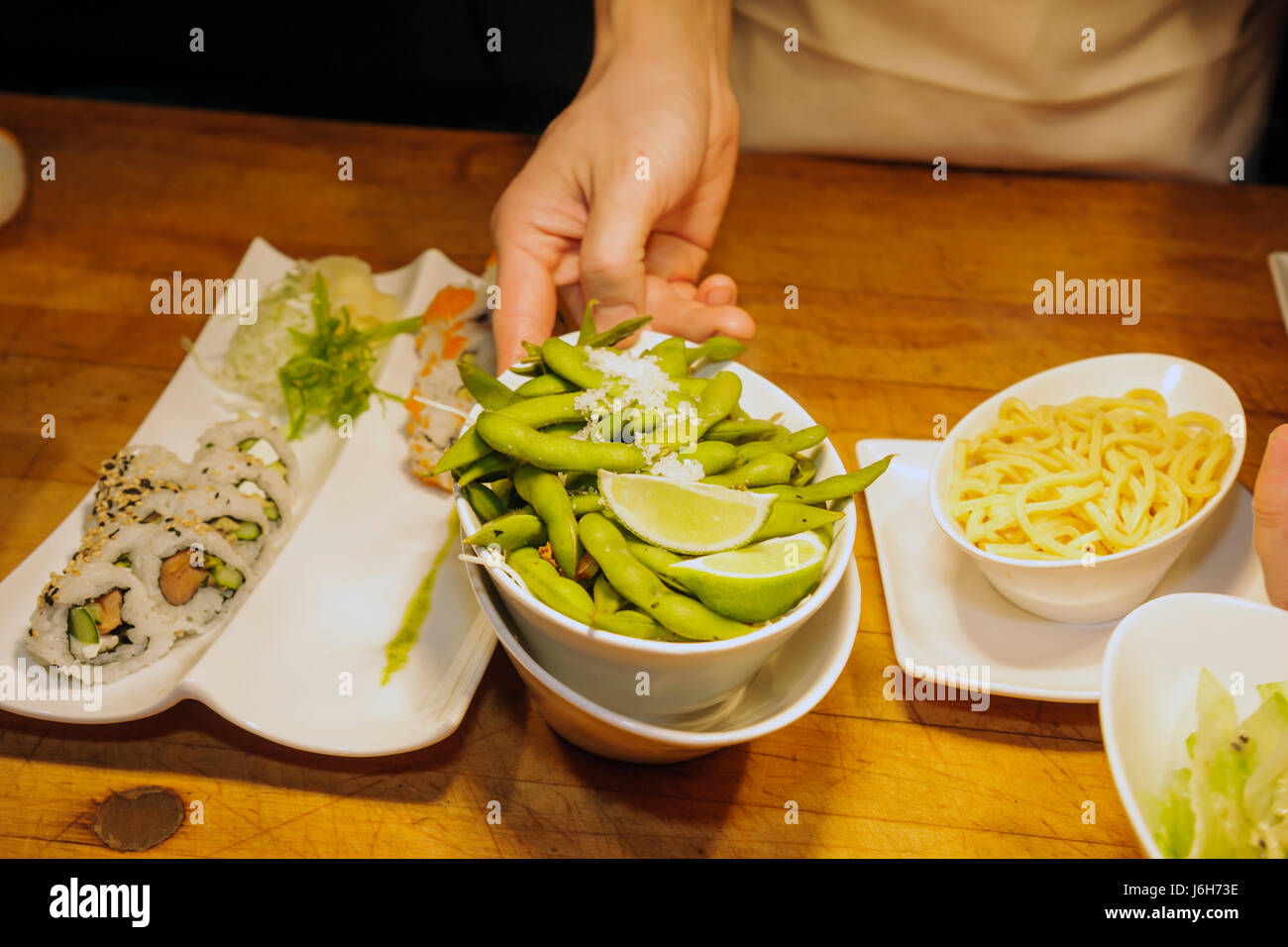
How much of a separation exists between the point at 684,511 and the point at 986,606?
790 millimetres

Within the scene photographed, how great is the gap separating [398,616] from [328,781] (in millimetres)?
362

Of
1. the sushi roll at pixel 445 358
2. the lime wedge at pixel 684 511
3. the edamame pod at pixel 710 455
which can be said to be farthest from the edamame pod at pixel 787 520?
the sushi roll at pixel 445 358

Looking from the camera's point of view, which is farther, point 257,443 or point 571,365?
point 257,443

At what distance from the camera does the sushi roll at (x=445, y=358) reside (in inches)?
89.7

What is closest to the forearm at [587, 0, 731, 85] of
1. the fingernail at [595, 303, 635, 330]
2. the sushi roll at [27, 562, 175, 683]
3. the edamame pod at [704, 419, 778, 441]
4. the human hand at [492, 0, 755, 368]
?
the human hand at [492, 0, 755, 368]

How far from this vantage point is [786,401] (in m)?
1.82

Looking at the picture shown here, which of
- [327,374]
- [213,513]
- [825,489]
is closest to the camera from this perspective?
[825,489]

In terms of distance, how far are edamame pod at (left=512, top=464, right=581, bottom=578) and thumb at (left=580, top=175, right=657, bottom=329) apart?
0.77 meters

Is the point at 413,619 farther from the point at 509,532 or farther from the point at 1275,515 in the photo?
the point at 1275,515

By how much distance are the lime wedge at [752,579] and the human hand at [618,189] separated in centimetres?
88

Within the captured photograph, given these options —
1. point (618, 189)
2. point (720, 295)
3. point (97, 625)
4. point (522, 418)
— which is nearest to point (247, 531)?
point (97, 625)

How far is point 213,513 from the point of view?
209 cm

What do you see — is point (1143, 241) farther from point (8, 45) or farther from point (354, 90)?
point (8, 45)

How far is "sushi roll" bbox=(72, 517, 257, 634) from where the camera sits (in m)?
1.97
